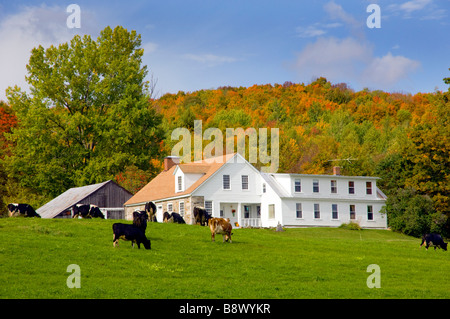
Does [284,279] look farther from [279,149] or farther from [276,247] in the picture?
[279,149]

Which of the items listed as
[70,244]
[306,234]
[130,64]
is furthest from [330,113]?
[70,244]

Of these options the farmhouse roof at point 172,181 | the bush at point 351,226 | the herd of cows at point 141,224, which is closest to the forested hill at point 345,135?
the bush at point 351,226

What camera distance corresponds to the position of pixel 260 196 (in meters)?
64.4

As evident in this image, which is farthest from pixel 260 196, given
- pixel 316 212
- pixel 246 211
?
pixel 316 212

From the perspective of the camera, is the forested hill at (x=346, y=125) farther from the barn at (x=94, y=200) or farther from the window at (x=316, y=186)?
the barn at (x=94, y=200)

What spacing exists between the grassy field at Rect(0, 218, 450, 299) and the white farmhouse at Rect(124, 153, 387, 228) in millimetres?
23594

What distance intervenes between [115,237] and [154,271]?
17.5 feet

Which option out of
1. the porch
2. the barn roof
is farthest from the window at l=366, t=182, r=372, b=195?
the barn roof

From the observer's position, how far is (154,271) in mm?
24328

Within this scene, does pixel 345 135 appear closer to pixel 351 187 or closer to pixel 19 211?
pixel 351 187

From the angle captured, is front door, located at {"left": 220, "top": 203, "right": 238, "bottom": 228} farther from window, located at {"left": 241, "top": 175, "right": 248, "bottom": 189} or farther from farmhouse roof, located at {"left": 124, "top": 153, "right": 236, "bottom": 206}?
farmhouse roof, located at {"left": 124, "top": 153, "right": 236, "bottom": 206}

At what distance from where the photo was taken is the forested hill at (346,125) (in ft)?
227

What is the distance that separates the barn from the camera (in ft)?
190
